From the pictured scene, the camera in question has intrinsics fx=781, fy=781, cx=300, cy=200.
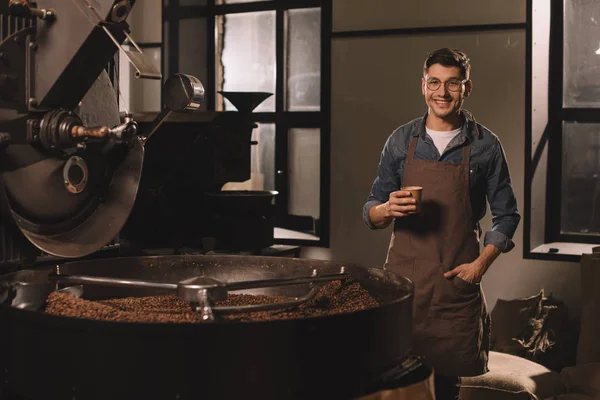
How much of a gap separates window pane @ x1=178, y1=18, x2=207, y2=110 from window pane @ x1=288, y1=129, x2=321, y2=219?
2.58 feet

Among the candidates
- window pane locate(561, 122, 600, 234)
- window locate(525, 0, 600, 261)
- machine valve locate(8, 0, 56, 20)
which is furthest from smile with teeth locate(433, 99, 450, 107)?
window pane locate(561, 122, 600, 234)

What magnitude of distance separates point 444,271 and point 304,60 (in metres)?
3.01

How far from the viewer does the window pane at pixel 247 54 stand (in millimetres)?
5715

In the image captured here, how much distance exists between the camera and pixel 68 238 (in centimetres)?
171

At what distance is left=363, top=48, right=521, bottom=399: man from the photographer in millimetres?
2869

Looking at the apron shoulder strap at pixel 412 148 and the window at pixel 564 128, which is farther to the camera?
the window at pixel 564 128

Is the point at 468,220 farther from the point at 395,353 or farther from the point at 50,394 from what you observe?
the point at 50,394

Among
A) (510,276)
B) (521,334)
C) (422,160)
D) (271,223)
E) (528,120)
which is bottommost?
(521,334)

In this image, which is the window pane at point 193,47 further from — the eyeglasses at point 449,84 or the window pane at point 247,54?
the eyeglasses at point 449,84

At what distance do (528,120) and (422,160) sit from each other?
2.00m

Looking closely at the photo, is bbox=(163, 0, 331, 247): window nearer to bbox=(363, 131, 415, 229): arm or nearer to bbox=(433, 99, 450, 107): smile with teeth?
bbox=(363, 131, 415, 229): arm

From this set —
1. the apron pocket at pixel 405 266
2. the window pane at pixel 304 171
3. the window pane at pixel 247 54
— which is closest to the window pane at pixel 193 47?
the window pane at pixel 247 54

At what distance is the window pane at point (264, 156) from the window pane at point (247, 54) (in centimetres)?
16

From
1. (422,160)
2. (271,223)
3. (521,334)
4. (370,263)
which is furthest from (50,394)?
(370,263)
